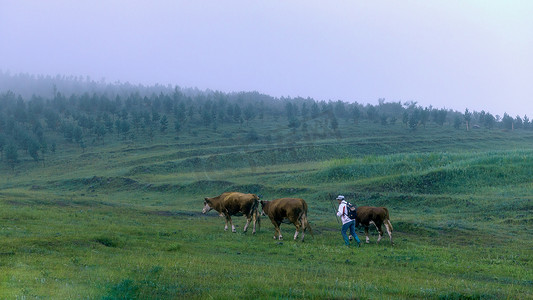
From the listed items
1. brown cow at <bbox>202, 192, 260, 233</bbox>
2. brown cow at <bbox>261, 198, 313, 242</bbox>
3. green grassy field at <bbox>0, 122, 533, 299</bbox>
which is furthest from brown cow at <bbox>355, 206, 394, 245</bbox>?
brown cow at <bbox>202, 192, 260, 233</bbox>

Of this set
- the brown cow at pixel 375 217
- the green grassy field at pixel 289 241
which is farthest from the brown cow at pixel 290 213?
the brown cow at pixel 375 217

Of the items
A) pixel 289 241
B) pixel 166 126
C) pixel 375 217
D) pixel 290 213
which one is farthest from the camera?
pixel 166 126

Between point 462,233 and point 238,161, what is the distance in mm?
56261

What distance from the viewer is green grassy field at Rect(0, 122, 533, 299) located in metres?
10.5

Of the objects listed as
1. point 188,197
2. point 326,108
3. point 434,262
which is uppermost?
point 326,108

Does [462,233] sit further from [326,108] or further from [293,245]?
[326,108]

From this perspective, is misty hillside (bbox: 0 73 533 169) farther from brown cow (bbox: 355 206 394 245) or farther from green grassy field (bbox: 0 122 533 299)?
brown cow (bbox: 355 206 394 245)

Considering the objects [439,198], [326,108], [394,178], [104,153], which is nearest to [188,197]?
[394,178]

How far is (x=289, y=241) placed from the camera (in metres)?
21.0

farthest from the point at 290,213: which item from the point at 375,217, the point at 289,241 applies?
the point at 375,217

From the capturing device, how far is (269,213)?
2286cm

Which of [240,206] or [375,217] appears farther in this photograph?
[240,206]

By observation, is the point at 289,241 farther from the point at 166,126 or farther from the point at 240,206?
the point at 166,126

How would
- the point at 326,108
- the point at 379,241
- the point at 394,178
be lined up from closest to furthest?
the point at 379,241, the point at 394,178, the point at 326,108
